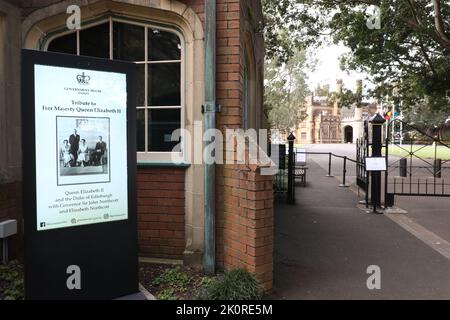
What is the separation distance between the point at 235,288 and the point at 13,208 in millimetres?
2905

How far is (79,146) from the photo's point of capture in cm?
321

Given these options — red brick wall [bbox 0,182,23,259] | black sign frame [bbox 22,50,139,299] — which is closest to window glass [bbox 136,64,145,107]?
black sign frame [bbox 22,50,139,299]

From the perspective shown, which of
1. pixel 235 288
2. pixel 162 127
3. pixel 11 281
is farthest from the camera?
pixel 162 127

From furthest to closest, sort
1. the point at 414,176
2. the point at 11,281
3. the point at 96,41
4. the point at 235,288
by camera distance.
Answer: the point at 414,176 < the point at 96,41 < the point at 11,281 < the point at 235,288

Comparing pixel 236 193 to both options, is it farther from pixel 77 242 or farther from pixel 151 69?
pixel 151 69

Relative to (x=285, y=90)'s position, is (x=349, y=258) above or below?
below

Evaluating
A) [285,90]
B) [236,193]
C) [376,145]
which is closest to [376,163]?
[376,145]

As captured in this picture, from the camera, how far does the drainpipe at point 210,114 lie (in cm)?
417

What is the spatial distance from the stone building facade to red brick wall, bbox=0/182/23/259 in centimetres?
1

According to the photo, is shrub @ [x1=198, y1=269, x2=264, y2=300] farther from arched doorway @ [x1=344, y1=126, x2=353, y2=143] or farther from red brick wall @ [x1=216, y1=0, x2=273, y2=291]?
arched doorway @ [x1=344, y1=126, x2=353, y2=143]

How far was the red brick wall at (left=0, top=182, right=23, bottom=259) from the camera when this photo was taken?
442 cm

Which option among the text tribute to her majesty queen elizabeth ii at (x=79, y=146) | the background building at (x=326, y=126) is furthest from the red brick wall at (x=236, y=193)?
the background building at (x=326, y=126)

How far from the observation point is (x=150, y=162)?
4551 mm
